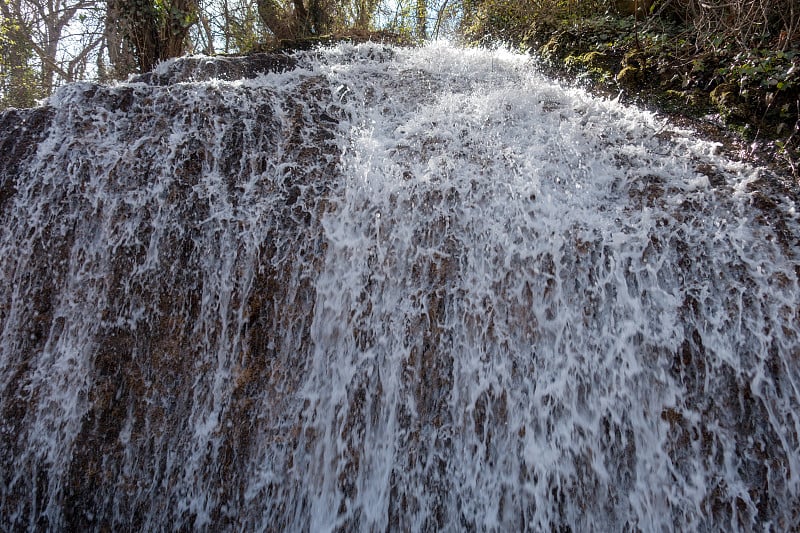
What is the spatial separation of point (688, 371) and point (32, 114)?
208 inches

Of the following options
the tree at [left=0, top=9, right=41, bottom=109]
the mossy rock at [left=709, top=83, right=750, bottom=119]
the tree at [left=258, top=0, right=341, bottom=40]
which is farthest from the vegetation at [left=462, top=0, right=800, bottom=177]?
the tree at [left=0, top=9, right=41, bottom=109]

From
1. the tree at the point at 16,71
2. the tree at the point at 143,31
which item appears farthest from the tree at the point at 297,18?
the tree at the point at 16,71

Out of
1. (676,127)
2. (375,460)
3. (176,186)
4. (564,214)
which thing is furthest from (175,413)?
(676,127)

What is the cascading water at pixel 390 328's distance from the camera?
2.52 m

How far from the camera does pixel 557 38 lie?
550 centimetres

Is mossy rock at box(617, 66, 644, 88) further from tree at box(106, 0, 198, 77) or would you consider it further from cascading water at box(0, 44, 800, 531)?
tree at box(106, 0, 198, 77)

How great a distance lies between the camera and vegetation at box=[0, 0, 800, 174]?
3.78 meters

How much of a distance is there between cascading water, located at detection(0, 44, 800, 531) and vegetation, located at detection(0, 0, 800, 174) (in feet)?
2.30

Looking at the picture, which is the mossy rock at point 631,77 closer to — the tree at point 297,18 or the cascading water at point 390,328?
the cascading water at point 390,328

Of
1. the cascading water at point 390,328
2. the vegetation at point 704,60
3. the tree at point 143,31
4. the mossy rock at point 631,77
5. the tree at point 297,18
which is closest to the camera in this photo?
the cascading water at point 390,328

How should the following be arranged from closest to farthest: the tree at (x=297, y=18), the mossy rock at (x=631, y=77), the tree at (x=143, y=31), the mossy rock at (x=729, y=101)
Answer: the mossy rock at (x=729, y=101) → the mossy rock at (x=631, y=77) → the tree at (x=143, y=31) → the tree at (x=297, y=18)

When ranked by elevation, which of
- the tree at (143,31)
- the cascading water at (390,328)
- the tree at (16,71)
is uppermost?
the tree at (143,31)

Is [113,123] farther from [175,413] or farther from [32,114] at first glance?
[175,413]

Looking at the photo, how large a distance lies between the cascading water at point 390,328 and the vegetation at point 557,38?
70 cm
